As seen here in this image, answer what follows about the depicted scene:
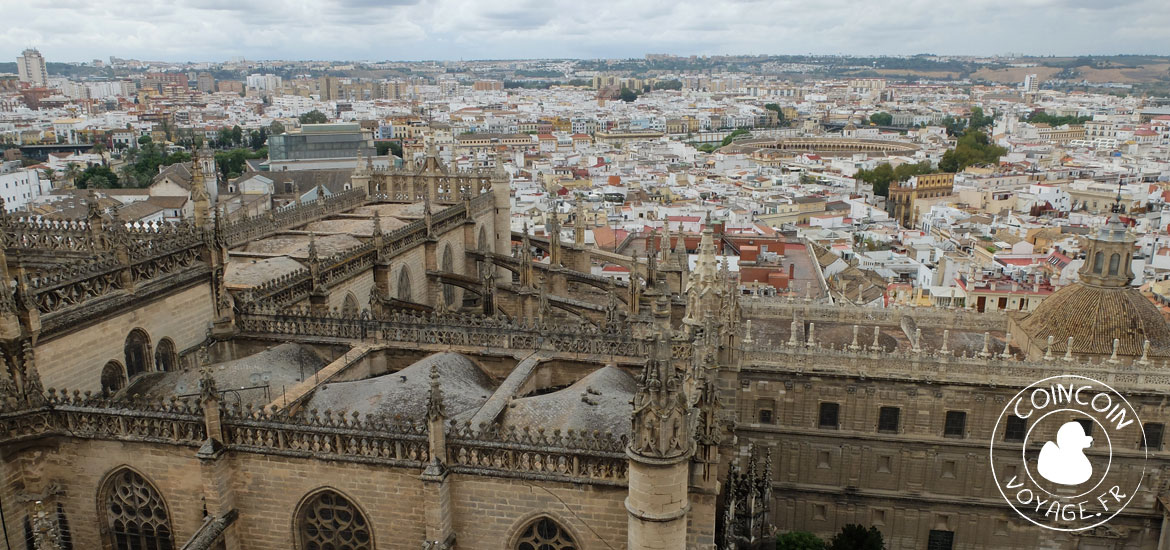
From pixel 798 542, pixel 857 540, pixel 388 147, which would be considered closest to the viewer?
pixel 798 542

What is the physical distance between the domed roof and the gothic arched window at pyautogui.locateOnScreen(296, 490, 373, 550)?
1157 inches

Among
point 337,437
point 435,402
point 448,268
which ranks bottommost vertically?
point 448,268

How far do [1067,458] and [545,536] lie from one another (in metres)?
28.3

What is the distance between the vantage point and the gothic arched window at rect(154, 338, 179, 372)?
695 inches

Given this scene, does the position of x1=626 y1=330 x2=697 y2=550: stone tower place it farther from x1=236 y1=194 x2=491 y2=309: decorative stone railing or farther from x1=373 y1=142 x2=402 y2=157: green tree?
x1=373 y1=142 x2=402 y2=157: green tree

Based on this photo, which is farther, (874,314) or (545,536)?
(874,314)

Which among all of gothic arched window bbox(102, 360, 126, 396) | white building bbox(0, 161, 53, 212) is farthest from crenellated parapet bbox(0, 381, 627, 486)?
white building bbox(0, 161, 53, 212)

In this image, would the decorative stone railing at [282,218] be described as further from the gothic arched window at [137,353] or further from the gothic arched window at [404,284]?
the gothic arched window at [137,353]

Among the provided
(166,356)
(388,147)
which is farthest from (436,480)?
(388,147)

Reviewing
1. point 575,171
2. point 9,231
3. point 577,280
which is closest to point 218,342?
point 9,231

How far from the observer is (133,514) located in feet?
46.9

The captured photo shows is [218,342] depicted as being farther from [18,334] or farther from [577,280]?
[577,280]

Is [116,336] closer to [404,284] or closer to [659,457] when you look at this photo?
[659,457]

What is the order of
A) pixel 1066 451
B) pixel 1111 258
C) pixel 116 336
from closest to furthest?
pixel 116 336 → pixel 1066 451 → pixel 1111 258
